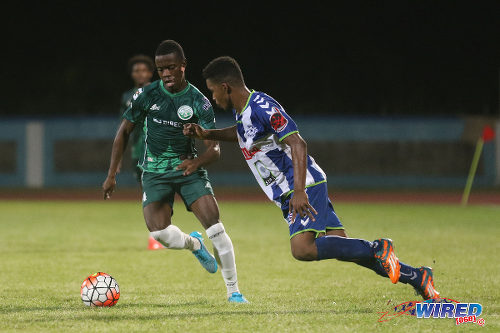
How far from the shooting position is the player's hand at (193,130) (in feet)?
20.4

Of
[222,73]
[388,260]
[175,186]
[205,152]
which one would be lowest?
[388,260]

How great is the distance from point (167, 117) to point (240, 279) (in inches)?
85.3

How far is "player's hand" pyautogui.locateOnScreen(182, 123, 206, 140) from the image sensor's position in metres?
6.21

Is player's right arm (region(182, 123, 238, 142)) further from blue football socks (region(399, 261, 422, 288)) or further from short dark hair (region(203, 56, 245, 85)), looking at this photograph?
blue football socks (region(399, 261, 422, 288))

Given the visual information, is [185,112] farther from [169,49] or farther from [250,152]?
[250,152]

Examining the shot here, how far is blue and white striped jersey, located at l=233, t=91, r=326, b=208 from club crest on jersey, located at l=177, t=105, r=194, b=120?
84cm

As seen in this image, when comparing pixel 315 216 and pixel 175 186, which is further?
pixel 175 186

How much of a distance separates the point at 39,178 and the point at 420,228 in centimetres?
1782

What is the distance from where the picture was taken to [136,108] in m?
6.92

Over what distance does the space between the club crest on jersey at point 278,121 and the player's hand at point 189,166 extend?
1.16 meters

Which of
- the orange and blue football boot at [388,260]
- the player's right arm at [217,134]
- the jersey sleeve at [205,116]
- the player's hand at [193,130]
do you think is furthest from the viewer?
the jersey sleeve at [205,116]

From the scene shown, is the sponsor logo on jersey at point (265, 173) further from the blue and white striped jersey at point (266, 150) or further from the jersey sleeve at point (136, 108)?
the jersey sleeve at point (136, 108)

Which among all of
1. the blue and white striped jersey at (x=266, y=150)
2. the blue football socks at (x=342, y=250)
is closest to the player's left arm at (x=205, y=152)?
the blue and white striped jersey at (x=266, y=150)

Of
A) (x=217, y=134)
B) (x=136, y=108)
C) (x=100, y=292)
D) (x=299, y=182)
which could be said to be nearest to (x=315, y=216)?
(x=299, y=182)
